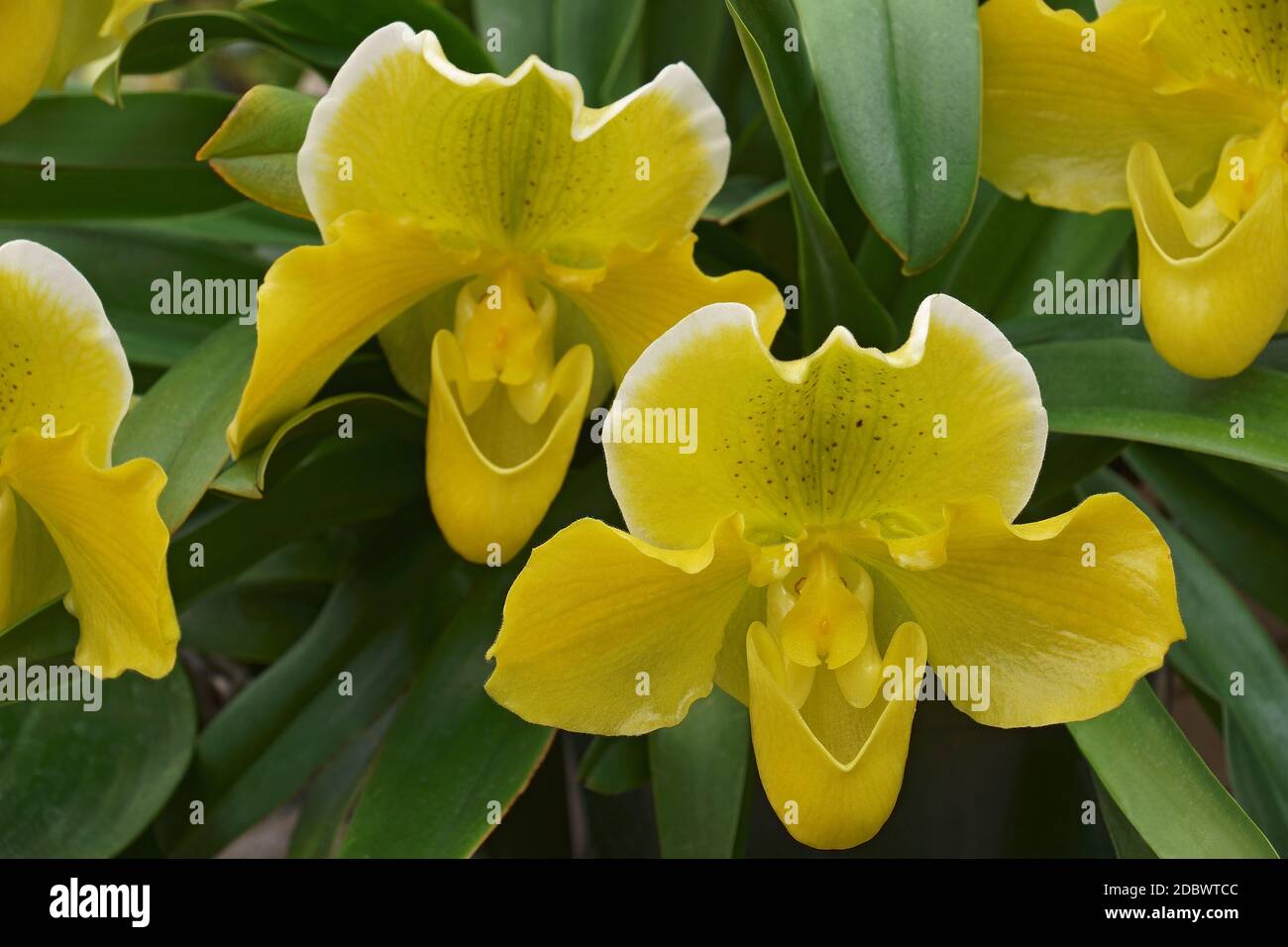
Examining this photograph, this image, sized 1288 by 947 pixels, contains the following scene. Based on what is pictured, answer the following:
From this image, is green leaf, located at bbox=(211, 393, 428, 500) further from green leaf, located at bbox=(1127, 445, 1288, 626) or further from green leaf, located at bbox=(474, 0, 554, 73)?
green leaf, located at bbox=(1127, 445, 1288, 626)

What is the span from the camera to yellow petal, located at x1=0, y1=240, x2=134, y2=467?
472 mm

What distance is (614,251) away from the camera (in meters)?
0.51

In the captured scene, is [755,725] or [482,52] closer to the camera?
[755,725]

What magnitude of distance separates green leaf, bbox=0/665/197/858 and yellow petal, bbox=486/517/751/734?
310mm

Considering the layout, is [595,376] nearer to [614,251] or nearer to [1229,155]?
[614,251]

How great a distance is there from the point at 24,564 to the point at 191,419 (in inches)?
3.8

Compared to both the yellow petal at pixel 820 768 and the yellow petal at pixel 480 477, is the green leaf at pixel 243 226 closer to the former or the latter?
the yellow petal at pixel 480 477

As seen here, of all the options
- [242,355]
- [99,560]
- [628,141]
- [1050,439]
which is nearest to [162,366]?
[242,355]

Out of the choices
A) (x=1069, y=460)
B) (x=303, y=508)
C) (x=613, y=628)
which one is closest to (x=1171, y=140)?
(x=1069, y=460)

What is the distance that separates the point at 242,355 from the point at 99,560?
0.14 meters
